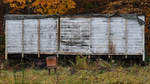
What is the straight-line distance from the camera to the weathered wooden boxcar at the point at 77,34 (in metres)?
11.7

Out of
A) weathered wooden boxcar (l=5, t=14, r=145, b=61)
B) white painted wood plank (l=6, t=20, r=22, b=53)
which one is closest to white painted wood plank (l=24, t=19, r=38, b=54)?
weathered wooden boxcar (l=5, t=14, r=145, b=61)

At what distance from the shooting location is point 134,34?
38.2ft

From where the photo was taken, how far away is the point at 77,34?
39.3 feet

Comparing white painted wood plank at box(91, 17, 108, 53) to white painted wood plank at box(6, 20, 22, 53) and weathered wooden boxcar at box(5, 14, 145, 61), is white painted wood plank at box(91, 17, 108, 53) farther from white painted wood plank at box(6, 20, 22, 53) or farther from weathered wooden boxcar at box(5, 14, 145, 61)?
white painted wood plank at box(6, 20, 22, 53)

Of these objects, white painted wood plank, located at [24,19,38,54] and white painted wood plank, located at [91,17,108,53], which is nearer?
white painted wood plank, located at [91,17,108,53]

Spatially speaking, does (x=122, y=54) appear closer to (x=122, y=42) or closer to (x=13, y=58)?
(x=122, y=42)

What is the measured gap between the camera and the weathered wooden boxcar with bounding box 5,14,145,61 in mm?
11664

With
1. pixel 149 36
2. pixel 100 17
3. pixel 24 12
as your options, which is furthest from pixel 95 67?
pixel 24 12

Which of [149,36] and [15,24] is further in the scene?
[149,36]

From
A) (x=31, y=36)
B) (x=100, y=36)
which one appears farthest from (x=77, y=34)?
(x=31, y=36)

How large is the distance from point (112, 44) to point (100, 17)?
151 centimetres

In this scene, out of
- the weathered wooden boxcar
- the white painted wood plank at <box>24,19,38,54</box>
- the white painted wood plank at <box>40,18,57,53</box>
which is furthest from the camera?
the white painted wood plank at <box>24,19,38,54</box>

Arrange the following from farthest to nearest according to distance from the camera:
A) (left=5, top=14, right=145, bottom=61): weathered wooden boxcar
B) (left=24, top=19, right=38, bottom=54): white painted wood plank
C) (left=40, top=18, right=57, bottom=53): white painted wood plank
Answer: (left=24, top=19, right=38, bottom=54): white painted wood plank → (left=40, top=18, right=57, bottom=53): white painted wood plank → (left=5, top=14, right=145, bottom=61): weathered wooden boxcar

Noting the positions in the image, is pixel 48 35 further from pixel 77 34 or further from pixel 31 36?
pixel 77 34
